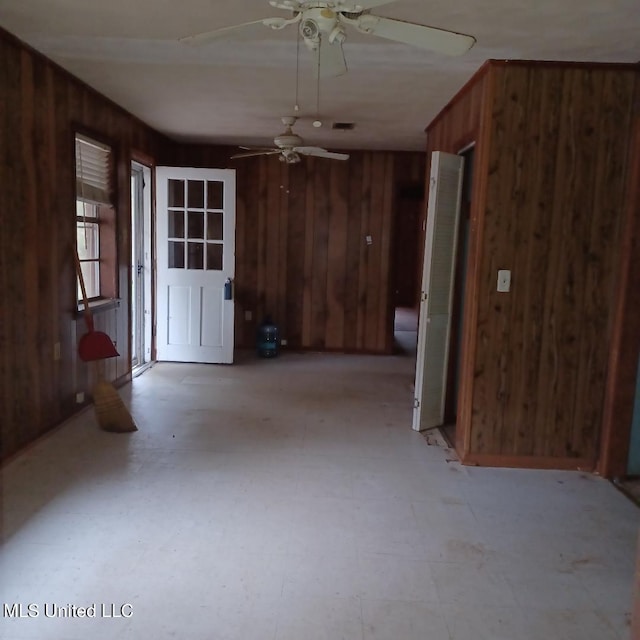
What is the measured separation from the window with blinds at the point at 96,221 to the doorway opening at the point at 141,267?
3.06 feet

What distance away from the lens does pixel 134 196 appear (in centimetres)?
571

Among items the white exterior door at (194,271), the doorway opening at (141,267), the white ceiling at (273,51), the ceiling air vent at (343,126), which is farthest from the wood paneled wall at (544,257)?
the doorway opening at (141,267)

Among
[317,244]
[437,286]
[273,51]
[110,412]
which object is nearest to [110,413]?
[110,412]

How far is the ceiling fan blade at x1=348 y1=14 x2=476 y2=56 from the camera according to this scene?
6.34ft

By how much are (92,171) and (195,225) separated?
66.7 inches

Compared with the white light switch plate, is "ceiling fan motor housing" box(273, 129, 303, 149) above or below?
above

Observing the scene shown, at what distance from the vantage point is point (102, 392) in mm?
3875

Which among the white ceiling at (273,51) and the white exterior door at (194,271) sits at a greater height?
the white ceiling at (273,51)

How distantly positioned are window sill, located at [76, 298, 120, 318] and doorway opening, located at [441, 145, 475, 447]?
266 cm

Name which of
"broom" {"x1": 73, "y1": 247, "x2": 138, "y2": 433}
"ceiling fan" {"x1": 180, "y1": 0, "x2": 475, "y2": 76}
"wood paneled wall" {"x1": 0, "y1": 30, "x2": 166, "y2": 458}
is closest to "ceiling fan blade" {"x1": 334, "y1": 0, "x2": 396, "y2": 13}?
"ceiling fan" {"x1": 180, "y1": 0, "x2": 475, "y2": 76}

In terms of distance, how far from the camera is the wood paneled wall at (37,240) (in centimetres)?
315

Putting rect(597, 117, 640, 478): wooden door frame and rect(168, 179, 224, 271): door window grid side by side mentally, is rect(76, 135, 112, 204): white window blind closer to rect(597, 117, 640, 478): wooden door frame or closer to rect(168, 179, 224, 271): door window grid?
rect(168, 179, 224, 271): door window grid

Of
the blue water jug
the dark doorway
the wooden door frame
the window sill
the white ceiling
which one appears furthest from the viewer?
the dark doorway

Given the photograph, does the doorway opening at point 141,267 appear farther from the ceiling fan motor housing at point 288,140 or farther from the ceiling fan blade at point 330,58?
the ceiling fan blade at point 330,58
